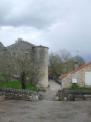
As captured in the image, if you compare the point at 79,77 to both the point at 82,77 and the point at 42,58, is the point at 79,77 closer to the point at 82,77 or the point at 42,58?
the point at 82,77

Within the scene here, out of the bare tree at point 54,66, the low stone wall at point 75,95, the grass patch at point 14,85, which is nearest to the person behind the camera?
the low stone wall at point 75,95

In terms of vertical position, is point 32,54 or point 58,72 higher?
point 32,54

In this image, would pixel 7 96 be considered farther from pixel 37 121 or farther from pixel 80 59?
pixel 80 59

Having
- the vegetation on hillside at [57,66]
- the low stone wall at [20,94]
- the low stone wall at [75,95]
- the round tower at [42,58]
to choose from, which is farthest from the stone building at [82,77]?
the vegetation on hillside at [57,66]

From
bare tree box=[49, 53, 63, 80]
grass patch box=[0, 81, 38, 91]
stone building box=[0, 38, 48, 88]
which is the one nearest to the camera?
grass patch box=[0, 81, 38, 91]

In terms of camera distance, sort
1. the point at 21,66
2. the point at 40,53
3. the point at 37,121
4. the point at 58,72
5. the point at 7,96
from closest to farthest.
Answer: the point at 37,121 → the point at 7,96 → the point at 21,66 → the point at 40,53 → the point at 58,72

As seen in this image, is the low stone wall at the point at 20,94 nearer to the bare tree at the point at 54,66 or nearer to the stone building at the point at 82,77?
the stone building at the point at 82,77

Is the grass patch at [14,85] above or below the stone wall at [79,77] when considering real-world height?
below

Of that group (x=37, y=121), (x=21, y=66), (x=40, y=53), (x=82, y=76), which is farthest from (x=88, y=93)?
(x=40, y=53)

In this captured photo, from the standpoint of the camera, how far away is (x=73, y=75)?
19.6 meters

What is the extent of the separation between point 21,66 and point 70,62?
34.4 meters

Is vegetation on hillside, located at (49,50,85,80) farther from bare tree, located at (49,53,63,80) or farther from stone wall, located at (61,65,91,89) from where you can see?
stone wall, located at (61,65,91,89)

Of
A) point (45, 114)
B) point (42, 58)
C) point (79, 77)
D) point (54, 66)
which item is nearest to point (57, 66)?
point (54, 66)

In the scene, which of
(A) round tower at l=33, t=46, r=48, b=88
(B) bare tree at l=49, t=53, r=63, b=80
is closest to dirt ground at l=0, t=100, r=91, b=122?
(A) round tower at l=33, t=46, r=48, b=88
